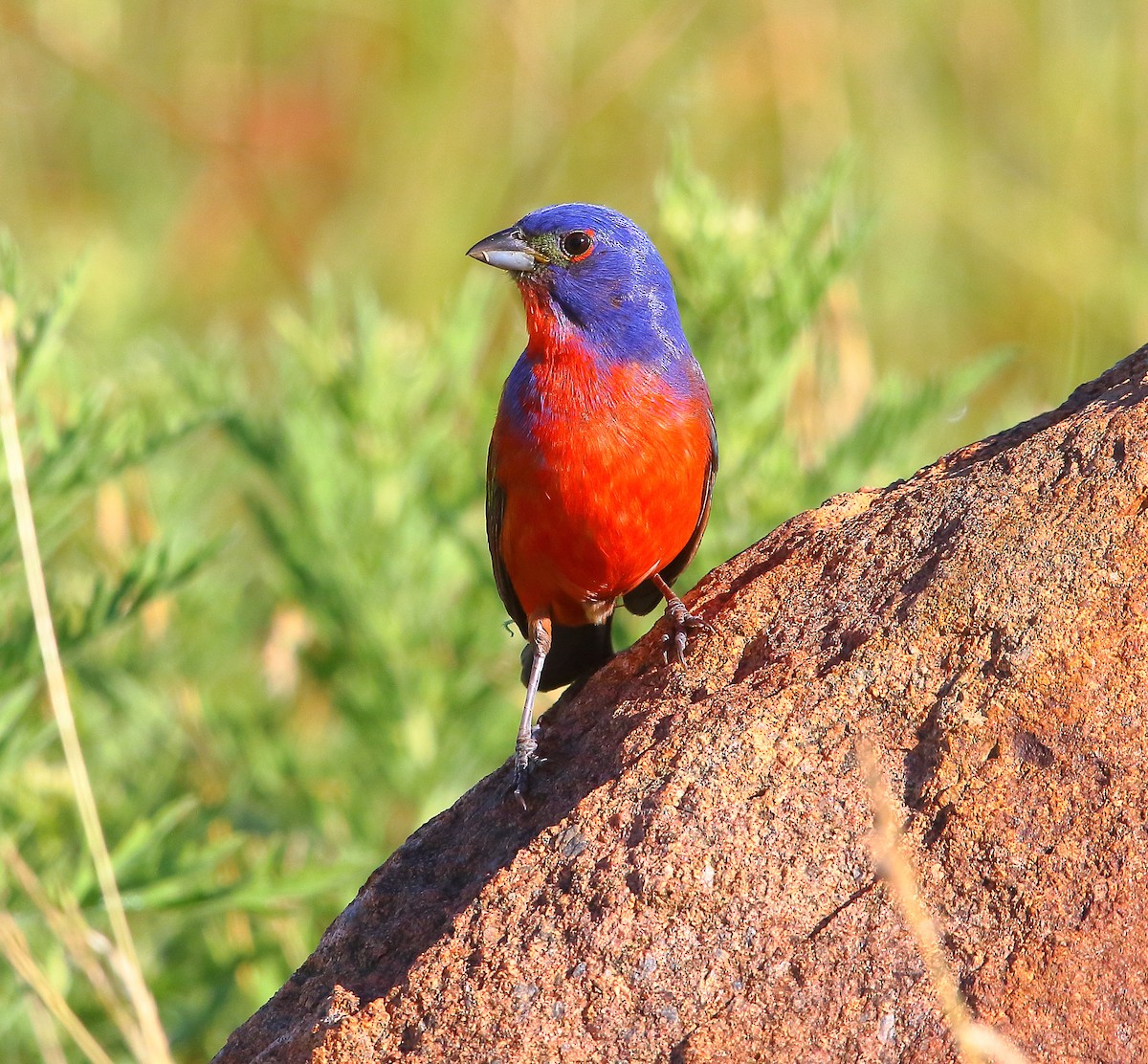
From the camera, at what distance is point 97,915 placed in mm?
4629

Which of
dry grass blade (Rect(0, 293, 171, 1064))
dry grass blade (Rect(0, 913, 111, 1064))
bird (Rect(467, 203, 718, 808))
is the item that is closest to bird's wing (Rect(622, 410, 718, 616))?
bird (Rect(467, 203, 718, 808))

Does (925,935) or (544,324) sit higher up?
(544,324)

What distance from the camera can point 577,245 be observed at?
14.6ft

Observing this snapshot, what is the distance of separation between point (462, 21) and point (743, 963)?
27.1 ft

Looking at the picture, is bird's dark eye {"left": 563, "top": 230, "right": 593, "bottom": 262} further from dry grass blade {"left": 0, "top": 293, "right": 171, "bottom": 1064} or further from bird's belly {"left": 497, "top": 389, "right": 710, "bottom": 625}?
dry grass blade {"left": 0, "top": 293, "right": 171, "bottom": 1064}

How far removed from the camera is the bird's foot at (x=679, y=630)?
3326 mm

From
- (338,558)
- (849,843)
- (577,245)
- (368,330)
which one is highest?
(368,330)

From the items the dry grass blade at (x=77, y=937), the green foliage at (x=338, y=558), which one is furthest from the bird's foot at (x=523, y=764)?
the green foliage at (x=338, y=558)

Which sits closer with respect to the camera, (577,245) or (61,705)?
(61,705)

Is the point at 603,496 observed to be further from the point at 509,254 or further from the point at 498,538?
the point at 509,254

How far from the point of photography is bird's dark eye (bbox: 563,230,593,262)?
4.46 metres

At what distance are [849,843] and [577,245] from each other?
2272mm

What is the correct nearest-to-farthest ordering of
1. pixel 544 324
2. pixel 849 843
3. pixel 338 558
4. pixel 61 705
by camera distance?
1. pixel 849 843
2. pixel 61 705
3. pixel 544 324
4. pixel 338 558

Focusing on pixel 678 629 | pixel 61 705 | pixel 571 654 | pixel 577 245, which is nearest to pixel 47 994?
pixel 61 705
